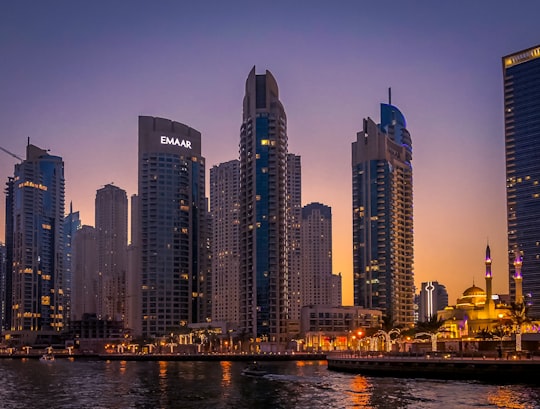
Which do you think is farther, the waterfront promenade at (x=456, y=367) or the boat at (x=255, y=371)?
the boat at (x=255, y=371)

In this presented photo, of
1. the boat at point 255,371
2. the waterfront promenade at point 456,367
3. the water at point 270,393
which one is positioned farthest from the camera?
the boat at point 255,371

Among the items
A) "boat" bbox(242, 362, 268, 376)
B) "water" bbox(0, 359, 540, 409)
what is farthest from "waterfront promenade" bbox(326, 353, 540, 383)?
"boat" bbox(242, 362, 268, 376)

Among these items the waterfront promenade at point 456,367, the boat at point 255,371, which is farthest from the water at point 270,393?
the waterfront promenade at point 456,367

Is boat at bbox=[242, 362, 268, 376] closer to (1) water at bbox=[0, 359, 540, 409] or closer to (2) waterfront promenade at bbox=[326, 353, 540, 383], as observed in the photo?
(1) water at bbox=[0, 359, 540, 409]

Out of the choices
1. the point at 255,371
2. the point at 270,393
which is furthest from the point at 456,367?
the point at 255,371

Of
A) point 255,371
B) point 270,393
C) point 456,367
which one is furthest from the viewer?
point 255,371

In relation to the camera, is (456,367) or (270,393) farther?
(456,367)

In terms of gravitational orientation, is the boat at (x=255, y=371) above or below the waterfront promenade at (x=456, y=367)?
below

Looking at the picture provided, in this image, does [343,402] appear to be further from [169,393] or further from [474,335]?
[474,335]

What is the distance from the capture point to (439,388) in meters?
106

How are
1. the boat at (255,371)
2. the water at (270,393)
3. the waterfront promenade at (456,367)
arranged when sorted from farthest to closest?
the boat at (255,371)
the waterfront promenade at (456,367)
the water at (270,393)

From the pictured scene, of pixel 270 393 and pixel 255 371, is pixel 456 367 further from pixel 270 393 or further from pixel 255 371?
pixel 255 371

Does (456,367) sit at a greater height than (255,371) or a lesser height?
greater

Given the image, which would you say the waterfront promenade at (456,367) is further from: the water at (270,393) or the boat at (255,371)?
the boat at (255,371)
